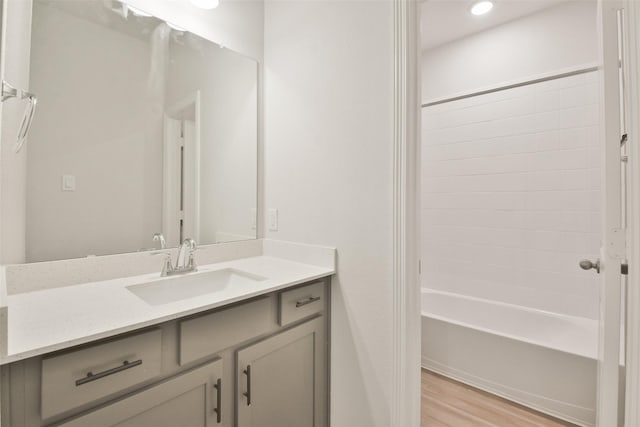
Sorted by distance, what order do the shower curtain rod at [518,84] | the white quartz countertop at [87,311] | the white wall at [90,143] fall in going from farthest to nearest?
the shower curtain rod at [518,84], the white wall at [90,143], the white quartz countertop at [87,311]

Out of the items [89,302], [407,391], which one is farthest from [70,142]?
[407,391]

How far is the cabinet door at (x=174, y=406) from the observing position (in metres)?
0.79

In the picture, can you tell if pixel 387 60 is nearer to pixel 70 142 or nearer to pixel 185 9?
pixel 185 9

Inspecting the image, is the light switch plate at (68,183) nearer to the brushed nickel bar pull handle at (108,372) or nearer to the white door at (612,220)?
the brushed nickel bar pull handle at (108,372)

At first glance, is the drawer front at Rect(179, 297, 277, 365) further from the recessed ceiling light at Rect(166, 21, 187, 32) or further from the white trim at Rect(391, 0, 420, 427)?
the recessed ceiling light at Rect(166, 21, 187, 32)

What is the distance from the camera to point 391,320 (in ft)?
4.09

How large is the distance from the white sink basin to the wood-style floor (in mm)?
1313

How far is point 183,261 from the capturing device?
1.39m

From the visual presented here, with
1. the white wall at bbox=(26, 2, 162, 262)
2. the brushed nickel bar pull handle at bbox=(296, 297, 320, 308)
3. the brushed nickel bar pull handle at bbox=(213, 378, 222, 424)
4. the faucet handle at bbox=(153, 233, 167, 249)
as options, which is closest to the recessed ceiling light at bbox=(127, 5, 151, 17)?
the white wall at bbox=(26, 2, 162, 262)

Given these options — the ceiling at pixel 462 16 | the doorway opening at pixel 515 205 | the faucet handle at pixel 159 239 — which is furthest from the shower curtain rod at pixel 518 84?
the faucet handle at pixel 159 239

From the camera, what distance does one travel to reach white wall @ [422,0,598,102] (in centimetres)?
205

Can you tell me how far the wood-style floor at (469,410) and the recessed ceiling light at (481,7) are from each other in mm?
2643

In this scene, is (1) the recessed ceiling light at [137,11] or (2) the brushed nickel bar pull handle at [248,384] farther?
(1) the recessed ceiling light at [137,11]

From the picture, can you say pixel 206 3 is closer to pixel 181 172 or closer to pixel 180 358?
pixel 181 172
